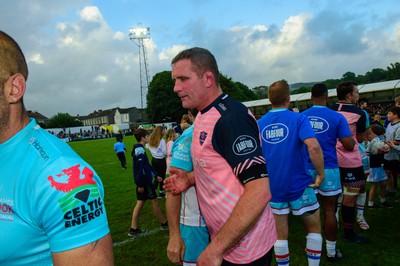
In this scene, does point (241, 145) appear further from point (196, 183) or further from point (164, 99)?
point (164, 99)

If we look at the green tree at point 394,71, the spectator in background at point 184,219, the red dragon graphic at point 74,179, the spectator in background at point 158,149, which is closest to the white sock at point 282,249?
the spectator in background at point 184,219

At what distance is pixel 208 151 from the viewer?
82.9 inches

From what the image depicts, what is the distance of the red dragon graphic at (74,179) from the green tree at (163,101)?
223ft

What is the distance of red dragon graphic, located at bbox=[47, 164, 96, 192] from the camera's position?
121 cm

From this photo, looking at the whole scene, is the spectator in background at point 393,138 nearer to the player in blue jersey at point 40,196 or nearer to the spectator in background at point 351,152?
the spectator in background at point 351,152

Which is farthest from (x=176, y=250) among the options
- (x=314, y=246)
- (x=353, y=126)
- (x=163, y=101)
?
(x=163, y=101)

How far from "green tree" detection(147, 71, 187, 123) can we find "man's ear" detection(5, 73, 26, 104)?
67.8 m

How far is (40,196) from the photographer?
121 cm

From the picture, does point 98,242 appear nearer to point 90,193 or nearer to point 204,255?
point 90,193

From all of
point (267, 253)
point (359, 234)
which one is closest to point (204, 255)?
point (267, 253)

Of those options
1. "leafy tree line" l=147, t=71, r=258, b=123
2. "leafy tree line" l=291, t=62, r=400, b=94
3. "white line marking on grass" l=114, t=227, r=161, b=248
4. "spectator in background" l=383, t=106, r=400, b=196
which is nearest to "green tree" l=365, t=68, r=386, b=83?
"leafy tree line" l=291, t=62, r=400, b=94

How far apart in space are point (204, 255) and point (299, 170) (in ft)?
7.91

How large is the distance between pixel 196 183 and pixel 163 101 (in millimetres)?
69363

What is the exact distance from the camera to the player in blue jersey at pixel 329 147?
15.6 ft
